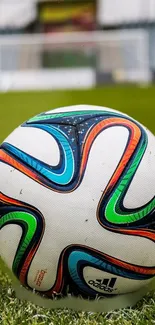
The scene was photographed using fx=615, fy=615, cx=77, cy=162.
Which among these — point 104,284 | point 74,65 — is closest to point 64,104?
point 104,284

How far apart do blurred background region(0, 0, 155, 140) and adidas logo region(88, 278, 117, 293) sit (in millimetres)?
2378

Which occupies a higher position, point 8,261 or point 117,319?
point 8,261

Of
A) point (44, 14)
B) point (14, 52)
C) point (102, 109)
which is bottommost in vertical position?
point (102, 109)

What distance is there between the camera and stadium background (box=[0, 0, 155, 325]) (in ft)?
6.94

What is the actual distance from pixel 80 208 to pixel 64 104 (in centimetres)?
317

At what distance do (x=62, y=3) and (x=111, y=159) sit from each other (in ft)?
45.3

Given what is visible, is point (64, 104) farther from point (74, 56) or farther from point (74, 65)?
point (74, 56)

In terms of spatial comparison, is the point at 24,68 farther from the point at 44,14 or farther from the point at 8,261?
the point at 8,261

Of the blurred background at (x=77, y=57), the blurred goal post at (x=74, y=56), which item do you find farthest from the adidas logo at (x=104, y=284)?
the blurred goal post at (x=74, y=56)

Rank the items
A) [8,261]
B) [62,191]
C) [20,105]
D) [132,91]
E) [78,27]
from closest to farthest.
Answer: [62,191] → [8,261] → [20,105] → [132,91] → [78,27]

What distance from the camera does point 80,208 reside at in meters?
1.80

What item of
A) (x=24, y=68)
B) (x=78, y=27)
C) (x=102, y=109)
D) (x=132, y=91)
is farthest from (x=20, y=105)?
(x=78, y=27)

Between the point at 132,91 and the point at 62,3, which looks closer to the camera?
the point at 132,91

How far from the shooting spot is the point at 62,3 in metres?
15.1
